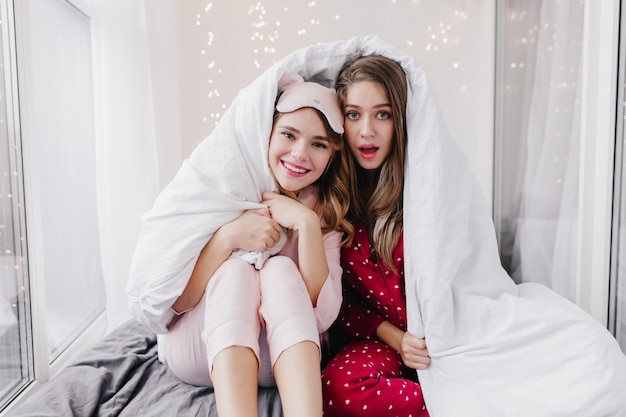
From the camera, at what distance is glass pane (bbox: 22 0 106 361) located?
147 centimetres

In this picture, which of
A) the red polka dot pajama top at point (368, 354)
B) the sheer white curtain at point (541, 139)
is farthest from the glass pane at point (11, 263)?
the sheer white curtain at point (541, 139)

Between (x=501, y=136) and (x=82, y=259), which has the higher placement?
(x=501, y=136)

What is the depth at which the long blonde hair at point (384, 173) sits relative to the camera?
1280 millimetres

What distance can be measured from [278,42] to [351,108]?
3.24 ft

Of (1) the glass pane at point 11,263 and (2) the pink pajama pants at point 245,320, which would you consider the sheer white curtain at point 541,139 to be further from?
(1) the glass pane at point 11,263

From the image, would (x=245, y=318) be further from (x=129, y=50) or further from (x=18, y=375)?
(x=129, y=50)

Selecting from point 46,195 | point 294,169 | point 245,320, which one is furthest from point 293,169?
point 46,195

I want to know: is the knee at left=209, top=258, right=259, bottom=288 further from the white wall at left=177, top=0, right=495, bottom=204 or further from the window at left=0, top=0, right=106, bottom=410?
the white wall at left=177, top=0, right=495, bottom=204

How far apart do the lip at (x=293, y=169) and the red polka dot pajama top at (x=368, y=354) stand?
243 mm

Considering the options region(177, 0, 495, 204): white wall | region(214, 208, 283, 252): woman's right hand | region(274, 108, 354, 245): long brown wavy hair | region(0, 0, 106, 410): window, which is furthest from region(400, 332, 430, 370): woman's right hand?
region(177, 0, 495, 204): white wall

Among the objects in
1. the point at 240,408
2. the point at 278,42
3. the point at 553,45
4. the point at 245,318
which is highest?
the point at 278,42

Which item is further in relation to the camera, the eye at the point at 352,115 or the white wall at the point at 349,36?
the white wall at the point at 349,36

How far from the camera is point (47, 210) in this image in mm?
1491

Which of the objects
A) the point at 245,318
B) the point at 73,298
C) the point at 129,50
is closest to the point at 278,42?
the point at 129,50
